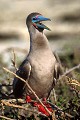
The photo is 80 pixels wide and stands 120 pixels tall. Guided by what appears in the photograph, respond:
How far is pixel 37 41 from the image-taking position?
8.34 m

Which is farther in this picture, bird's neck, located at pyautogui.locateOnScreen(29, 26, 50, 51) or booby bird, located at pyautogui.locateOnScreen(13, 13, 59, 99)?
bird's neck, located at pyautogui.locateOnScreen(29, 26, 50, 51)

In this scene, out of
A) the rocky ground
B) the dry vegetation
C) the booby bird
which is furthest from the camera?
the rocky ground

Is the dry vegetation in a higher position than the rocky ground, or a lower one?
higher

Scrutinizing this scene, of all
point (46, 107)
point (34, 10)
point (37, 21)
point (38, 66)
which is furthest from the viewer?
point (34, 10)

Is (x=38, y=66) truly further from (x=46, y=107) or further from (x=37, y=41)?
(x=46, y=107)

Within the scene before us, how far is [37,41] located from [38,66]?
52cm

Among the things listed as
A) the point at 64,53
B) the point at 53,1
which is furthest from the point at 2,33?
the point at 64,53

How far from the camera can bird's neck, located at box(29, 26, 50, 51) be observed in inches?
324

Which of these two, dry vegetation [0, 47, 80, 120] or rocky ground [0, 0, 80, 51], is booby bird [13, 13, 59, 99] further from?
rocky ground [0, 0, 80, 51]

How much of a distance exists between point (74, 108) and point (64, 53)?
5814 mm

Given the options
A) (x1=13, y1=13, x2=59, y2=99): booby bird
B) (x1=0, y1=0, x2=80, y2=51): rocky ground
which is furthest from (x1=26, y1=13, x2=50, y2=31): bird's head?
(x1=0, y1=0, x2=80, y2=51): rocky ground

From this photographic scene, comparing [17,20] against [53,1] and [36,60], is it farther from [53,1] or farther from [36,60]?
[36,60]

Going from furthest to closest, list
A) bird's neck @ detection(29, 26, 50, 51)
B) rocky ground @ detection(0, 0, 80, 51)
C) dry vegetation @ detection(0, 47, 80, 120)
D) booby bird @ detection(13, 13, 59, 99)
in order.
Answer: rocky ground @ detection(0, 0, 80, 51), bird's neck @ detection(29, 26, 50, 51), booby bird @ detection(13, 13, 59, 99), dry vegetation @ detection(0, 47, 80, 120)

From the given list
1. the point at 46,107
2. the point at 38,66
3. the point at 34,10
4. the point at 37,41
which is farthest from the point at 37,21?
the point at 34,10
